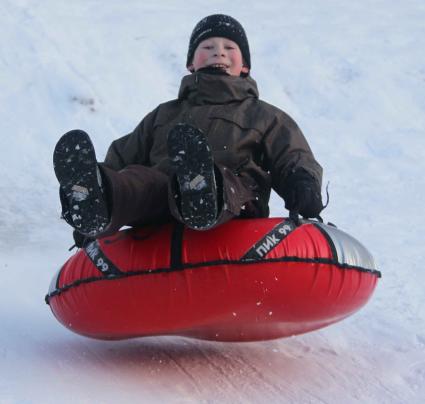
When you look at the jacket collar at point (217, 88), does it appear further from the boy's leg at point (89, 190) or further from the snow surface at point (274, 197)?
the snow surface at point (274, 197)

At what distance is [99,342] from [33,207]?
2.27 metres

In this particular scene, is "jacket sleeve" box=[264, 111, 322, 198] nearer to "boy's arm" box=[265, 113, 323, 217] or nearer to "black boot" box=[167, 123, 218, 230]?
"boy's arm" box=[265, 113, 323, 217]

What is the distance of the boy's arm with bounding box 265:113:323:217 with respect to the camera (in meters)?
2.63

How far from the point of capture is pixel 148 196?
236 cm

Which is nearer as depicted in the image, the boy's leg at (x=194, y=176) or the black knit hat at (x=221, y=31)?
the boy's leg at (x=194, y=176)

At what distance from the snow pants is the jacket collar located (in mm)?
641

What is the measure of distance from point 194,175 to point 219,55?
47.9 inches

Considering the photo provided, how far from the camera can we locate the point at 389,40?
811cm

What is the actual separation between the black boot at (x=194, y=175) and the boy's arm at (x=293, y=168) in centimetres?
53

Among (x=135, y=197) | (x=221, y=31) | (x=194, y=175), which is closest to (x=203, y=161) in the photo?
(x=194, y=175)

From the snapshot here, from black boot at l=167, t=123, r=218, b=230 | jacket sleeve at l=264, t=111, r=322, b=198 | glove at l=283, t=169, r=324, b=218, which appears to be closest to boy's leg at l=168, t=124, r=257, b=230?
black boot at l=167, t=123, r=218, b=230

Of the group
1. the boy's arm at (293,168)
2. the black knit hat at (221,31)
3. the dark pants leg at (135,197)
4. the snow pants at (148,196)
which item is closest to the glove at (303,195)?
the boy's arm at (293,168)

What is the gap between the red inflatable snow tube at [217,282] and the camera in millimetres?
2336

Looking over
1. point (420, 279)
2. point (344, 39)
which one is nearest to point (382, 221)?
point (420, 279)
